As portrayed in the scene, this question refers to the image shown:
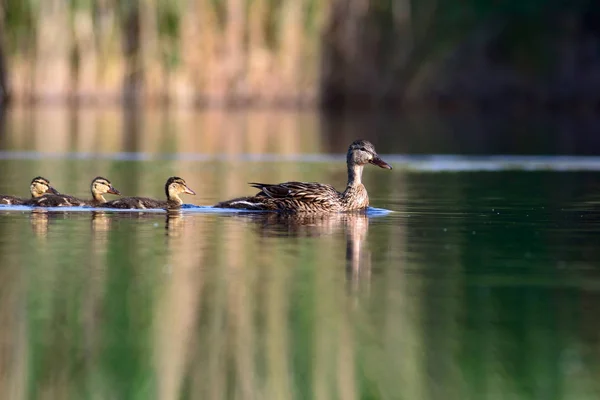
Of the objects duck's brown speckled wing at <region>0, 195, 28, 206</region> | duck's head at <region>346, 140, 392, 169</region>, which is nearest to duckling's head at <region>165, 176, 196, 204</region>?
duck's brown speckled wing at <region>0, 195, 28, 206</region>

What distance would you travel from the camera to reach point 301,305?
360 inches

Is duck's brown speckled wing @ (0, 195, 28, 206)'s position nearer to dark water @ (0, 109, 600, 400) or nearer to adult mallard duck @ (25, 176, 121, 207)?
adult mallard duck @ (25, 176, 121, 207)

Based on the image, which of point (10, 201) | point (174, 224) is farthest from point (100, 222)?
point (10, 201)

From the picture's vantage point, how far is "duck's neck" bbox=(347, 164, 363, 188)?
1530 cm

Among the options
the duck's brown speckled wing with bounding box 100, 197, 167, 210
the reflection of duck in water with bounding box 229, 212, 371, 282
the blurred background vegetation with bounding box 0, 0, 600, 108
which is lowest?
the reflection of duck in water with bounding box 229, 212, 371, 282

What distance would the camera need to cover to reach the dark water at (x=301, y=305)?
292 inches

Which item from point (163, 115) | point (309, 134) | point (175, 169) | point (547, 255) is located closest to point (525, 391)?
point (547, 255)

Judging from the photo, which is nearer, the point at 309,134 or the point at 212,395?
the point at 212,395

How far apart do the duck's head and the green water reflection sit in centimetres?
133

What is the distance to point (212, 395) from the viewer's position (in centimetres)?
714

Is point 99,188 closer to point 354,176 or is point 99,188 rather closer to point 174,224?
point 174,224

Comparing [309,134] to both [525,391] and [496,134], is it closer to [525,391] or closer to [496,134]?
[496,134]

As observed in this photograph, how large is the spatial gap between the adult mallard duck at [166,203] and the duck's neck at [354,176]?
1655 millimetres

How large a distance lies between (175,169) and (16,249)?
10.6 m
